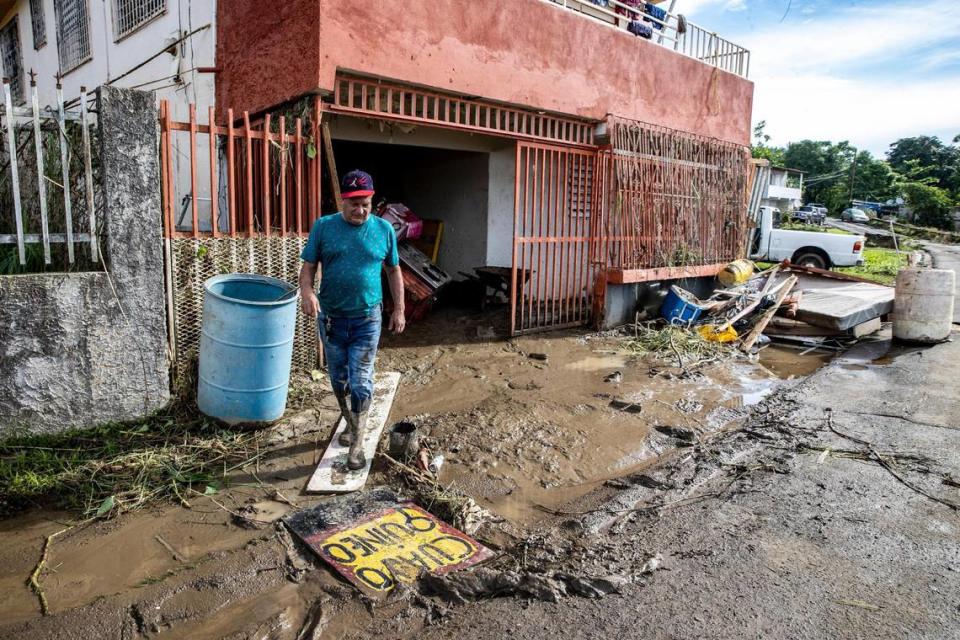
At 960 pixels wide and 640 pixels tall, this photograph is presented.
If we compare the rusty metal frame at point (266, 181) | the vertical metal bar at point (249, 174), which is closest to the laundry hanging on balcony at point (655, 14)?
the rusty metal frame at point (266, 181)

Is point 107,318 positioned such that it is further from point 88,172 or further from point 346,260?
point 346,260

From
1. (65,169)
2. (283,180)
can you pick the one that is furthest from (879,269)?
(65,169)

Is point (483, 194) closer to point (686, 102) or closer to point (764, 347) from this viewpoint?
point (686, 102)

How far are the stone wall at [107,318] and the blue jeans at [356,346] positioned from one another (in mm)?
1382

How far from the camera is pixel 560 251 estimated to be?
8.24 meters

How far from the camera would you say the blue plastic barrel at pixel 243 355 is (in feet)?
13.0

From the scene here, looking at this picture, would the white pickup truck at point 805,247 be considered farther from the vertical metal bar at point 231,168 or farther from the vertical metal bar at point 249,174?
the vertical metal bar at point 231,168

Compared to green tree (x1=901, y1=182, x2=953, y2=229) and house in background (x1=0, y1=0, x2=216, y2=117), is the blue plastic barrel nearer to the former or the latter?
house in background (x1=0, y1=0, x2=216, y2=117)

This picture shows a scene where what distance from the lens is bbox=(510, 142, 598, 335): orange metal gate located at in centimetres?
790

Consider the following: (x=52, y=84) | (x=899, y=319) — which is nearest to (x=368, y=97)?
(x=899, y=319)

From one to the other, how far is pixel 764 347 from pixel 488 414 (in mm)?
5067

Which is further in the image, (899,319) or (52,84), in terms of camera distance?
(52,84)

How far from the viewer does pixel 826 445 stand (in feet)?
14.7

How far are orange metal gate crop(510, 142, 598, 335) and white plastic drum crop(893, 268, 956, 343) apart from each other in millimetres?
4065
